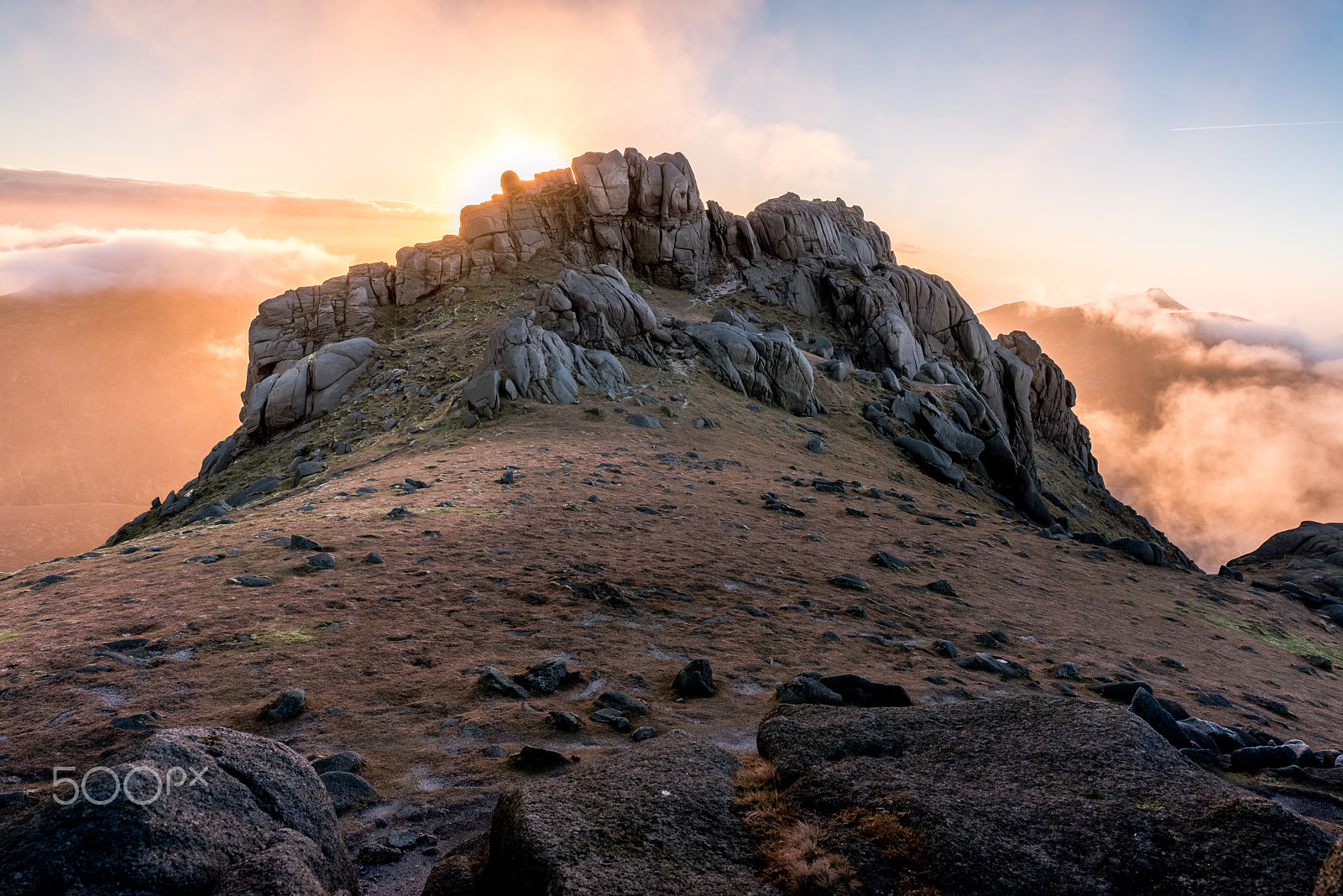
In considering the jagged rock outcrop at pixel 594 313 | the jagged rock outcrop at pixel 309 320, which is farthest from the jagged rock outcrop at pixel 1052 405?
the jagged rock outcrop at pixel 309 320

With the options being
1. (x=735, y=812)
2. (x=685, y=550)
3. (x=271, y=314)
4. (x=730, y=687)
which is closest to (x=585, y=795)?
(x=735, y=812)

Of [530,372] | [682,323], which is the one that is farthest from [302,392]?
[682,323]

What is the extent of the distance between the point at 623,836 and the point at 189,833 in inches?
110

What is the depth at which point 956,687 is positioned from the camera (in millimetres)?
10828

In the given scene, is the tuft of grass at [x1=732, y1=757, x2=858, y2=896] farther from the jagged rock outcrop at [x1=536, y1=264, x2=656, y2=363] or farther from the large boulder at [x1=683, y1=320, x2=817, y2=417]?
the large boulder at [x1=683, y1=320, x2=817, y2=417]

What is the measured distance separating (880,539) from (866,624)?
7.28m

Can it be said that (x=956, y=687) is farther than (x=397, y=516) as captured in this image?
No

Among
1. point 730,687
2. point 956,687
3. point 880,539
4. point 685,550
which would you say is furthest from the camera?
point 880,539

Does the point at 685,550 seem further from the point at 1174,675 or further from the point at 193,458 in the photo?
the point at 193,458

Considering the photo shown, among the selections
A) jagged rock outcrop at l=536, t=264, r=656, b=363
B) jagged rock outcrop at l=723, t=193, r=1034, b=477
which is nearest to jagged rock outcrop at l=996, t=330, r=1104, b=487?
jagged rock outcrop at l=723, t=193, r=1034, b=477

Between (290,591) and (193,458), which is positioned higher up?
(290,591)

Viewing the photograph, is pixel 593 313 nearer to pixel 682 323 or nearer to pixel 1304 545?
pixel 682 323

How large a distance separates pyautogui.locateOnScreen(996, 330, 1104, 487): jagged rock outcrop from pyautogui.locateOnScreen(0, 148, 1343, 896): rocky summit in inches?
1257
